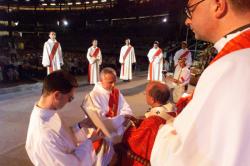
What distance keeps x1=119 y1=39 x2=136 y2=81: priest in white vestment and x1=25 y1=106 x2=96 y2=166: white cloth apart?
35.4 feet

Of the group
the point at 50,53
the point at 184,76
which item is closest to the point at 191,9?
the point at 184,76

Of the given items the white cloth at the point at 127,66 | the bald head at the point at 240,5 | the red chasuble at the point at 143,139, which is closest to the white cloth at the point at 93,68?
the white cloth at the point at 127,66

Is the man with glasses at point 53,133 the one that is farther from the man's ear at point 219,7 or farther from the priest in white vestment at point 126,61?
the priest in white vestment at point 126,61

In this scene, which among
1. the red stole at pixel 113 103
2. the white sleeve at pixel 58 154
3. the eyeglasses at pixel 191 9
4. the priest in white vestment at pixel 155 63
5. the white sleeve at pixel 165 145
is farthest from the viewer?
the priest in white vestment at pixel 155 63

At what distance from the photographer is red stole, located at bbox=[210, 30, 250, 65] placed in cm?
89

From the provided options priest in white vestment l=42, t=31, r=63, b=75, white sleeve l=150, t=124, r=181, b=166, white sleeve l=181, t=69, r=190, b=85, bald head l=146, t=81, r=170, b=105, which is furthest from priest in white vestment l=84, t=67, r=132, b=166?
priest in white vestment l=42, t=31, r=63, b=75

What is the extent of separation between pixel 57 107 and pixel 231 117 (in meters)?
1.44

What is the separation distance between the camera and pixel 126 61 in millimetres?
13422

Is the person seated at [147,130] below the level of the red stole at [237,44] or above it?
below

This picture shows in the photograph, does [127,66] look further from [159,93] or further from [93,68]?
[159,93]

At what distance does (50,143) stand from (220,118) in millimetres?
1305

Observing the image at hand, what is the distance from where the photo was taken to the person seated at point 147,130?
1995mm

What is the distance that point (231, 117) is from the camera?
0.78m

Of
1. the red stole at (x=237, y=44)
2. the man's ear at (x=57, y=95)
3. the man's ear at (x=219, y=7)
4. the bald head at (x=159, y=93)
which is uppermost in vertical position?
the man's ear at (x=219, y=7)
